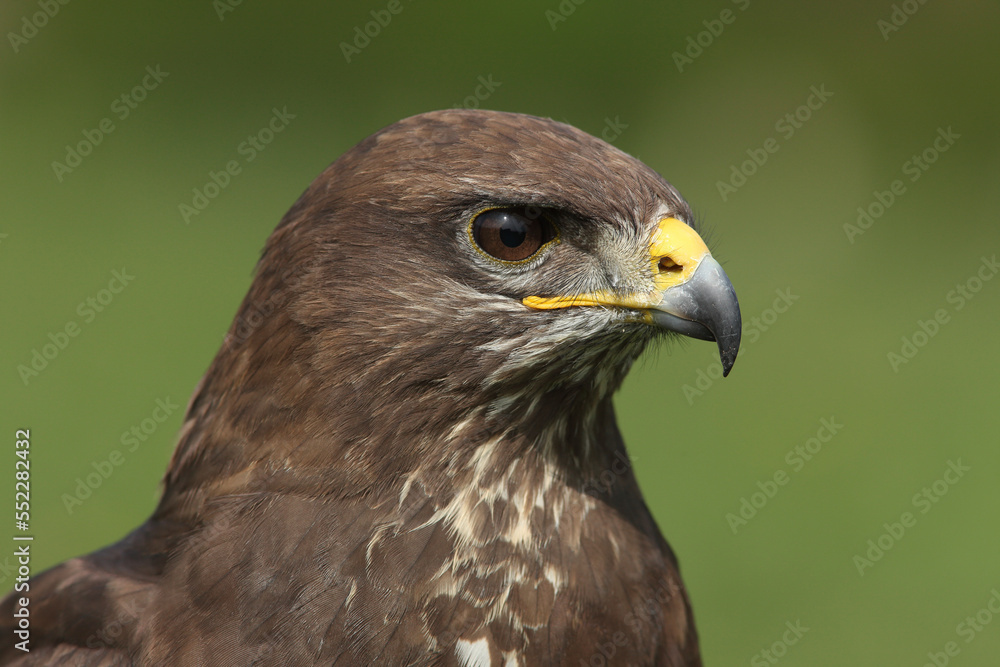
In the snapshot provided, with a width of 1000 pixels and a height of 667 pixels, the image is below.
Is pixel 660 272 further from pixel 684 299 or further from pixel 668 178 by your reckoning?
pixel 668 178

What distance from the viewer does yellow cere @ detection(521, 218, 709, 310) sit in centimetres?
289

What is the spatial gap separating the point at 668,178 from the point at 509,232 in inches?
334

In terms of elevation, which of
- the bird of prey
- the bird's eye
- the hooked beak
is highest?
the hooked beak

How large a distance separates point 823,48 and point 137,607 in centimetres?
1000

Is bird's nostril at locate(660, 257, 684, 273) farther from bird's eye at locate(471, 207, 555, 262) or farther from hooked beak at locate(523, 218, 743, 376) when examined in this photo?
bird's eye at locate(471, 207, 555, 262)

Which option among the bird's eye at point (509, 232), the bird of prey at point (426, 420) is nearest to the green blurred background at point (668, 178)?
the bird of prey at point (426, 420)

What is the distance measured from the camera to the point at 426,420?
286cm

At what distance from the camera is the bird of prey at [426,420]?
2.76 metres

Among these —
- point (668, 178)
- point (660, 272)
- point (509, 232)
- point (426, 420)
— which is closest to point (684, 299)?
point (660, 272)

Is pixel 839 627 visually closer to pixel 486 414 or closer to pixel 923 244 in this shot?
pixel 486 414

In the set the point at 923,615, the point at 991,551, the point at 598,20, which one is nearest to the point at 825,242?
the point at 598,20

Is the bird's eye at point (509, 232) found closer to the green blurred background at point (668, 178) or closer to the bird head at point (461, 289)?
the bird head at point (461, 289)

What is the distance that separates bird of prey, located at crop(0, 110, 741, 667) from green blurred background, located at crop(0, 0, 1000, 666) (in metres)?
5.06

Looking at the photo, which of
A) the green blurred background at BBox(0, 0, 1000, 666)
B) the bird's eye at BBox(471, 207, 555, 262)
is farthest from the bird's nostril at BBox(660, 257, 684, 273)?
the green blurred background at BBox(0, 0, 1000, 666)
